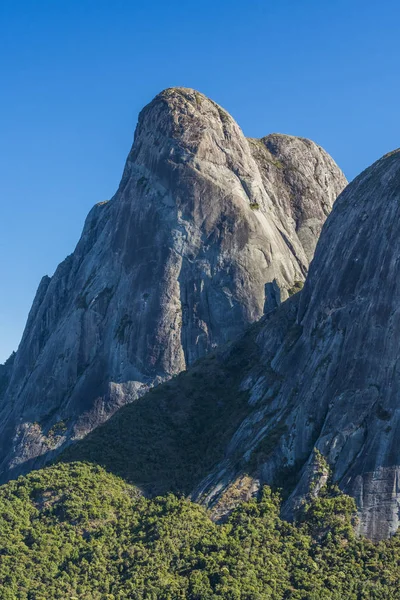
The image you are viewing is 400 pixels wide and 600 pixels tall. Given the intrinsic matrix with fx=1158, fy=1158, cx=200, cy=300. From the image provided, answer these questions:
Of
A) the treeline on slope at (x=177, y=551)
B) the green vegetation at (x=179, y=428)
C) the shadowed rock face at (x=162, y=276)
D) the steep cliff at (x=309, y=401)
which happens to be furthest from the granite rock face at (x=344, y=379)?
the shadowed rock face at (x=162, y=276)

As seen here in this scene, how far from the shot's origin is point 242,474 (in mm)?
86750

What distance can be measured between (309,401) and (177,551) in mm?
15522

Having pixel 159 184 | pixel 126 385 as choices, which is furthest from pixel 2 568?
pixel 159 184

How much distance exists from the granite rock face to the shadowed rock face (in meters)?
22.2

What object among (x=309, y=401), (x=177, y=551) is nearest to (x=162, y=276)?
(x=309, y=401)

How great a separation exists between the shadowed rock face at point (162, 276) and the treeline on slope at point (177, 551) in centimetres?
3006

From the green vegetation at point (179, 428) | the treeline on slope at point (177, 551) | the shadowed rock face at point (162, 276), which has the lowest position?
the treeline on slope at point (177, 551)

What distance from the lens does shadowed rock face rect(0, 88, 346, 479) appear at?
399 ft

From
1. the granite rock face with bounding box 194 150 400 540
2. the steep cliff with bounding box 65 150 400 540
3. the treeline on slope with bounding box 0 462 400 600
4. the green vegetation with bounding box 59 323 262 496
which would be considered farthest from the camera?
the green vegetation with bounding box 59 323 262 496

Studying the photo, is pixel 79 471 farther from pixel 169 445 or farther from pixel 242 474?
pixel 242 474

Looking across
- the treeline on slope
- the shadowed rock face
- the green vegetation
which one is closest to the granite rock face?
the treeline on slope

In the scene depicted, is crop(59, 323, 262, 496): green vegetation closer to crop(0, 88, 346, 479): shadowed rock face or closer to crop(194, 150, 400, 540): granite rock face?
crop(194, 150, 400, 540): granite rock face

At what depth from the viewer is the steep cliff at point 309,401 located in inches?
3228

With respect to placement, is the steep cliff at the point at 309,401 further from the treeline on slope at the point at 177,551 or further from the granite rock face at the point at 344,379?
the treeline on slope at the point at 177,551
